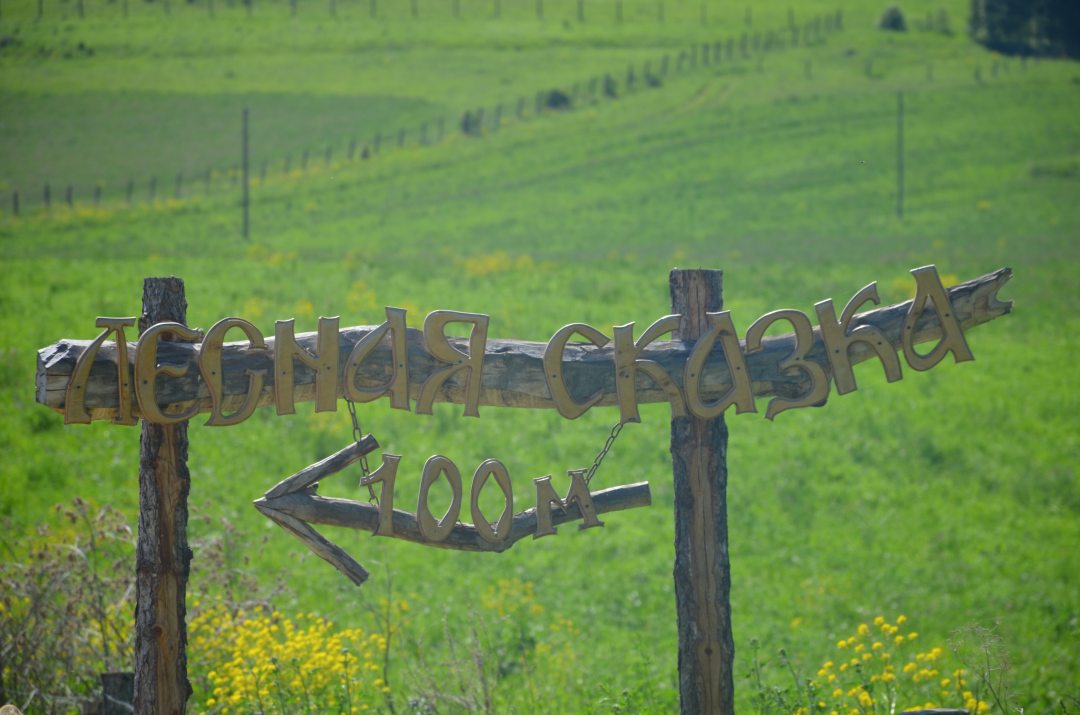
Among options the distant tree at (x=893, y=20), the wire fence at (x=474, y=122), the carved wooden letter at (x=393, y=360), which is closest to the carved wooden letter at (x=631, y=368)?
the carved wooden letter at (x=393, y=360)

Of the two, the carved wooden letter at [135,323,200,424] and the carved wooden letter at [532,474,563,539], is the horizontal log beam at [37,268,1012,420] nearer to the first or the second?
the carved wooden letter at [135,323,200,424]

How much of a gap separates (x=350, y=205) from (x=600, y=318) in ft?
58.7

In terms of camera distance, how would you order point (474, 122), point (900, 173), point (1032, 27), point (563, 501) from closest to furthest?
point (563, 501) < point (900, 173) < point (474, 122) < point (1032, 27)

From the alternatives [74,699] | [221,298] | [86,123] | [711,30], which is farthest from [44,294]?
[711,30]

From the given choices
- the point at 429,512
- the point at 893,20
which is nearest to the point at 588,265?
the point at 429,512

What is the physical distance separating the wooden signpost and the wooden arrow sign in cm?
1

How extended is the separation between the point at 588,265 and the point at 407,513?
2198 cm

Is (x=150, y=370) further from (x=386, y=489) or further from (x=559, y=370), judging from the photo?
(x=559, y=370)

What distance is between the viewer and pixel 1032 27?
6412 cm

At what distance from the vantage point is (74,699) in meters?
7.05

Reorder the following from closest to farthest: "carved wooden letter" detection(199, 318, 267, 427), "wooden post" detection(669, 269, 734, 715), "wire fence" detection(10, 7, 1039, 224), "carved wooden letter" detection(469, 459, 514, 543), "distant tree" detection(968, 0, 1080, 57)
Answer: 1. "carved wooden letter" detection(199, 318, 267, 427)
2. "carved wooden letter" detection(469, 459, 514, 543)
3. "wooden post" detection(669, 269, 734, 715)
4. "wire fence" detection(10, 7, 1039, 224)
5. "distant tree" detection(968, 0, 1080, 57)

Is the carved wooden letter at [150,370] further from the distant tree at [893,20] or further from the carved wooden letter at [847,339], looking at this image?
the distant tree at [893,20]

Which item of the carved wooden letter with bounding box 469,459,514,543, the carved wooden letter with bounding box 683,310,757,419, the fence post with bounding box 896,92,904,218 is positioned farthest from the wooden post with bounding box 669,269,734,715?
the fence post with bounding box 896,92,904,218

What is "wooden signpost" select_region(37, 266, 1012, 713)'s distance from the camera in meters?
5.37
